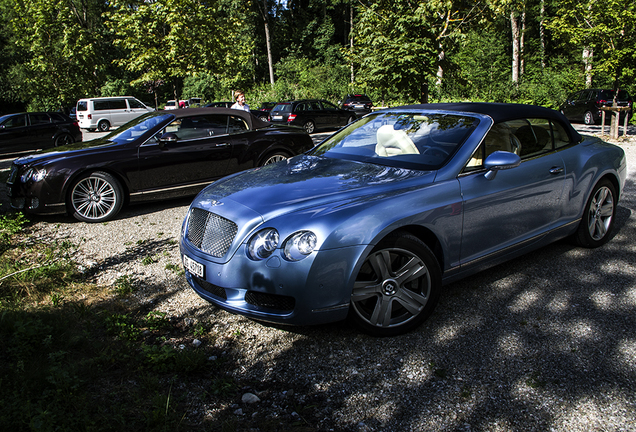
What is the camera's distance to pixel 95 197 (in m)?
6.99

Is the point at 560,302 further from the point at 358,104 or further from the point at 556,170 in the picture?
the point at 358,104

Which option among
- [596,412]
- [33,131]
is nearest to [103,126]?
[33,131]

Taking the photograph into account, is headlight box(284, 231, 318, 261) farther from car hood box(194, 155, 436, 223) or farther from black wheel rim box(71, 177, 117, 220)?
black wheel rim box(71, 177, 117, 220)

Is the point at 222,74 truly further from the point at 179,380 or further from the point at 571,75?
the point at 571,75

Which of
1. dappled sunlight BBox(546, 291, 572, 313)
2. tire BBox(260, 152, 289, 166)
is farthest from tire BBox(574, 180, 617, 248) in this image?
tire BBox(260, 152, 289, 166)

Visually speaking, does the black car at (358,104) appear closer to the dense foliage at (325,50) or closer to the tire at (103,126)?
the dense foliage at (325,50)

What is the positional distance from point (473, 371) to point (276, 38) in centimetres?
5777

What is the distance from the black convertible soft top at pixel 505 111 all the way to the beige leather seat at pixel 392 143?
1.60 feet

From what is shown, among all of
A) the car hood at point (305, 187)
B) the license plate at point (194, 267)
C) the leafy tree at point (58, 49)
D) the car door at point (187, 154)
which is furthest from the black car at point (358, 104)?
the license plate at point (194, 267)

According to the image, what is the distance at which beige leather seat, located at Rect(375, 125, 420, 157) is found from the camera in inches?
163

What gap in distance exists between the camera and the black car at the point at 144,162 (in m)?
6.68

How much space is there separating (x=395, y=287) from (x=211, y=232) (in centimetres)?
138

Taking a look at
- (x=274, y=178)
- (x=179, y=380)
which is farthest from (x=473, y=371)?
(x=274, y=178)

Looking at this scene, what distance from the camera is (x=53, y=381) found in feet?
8.62
